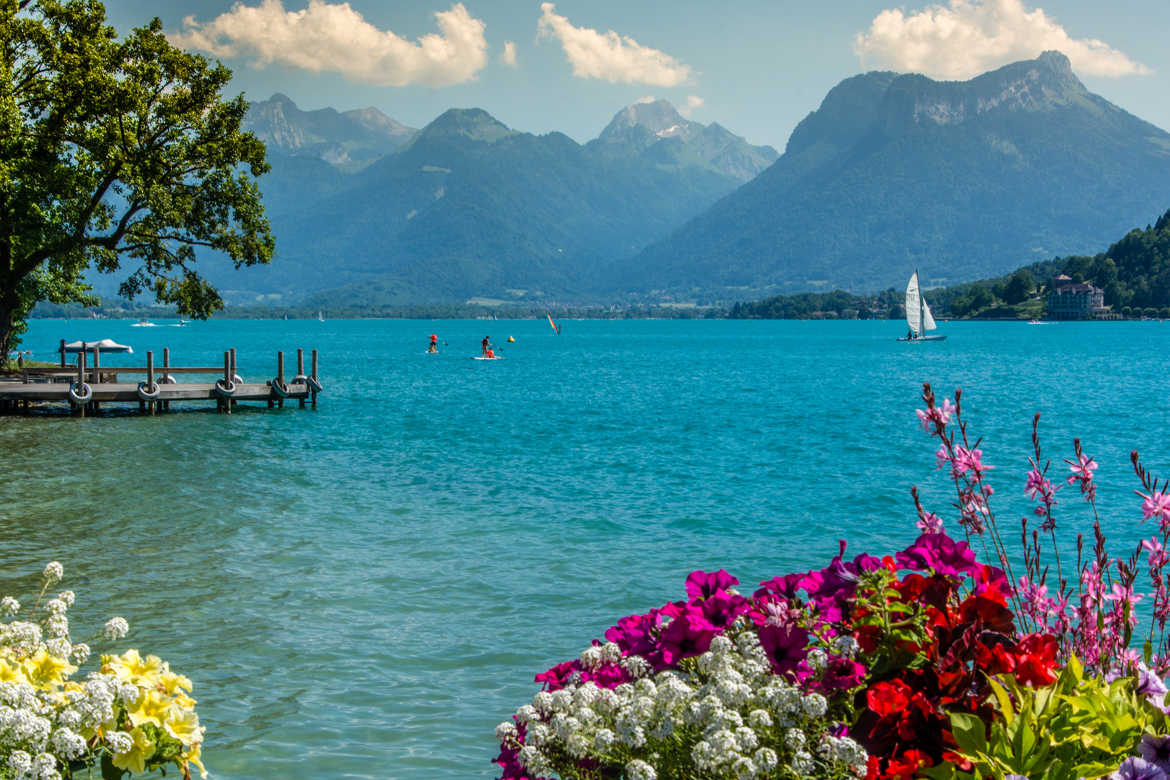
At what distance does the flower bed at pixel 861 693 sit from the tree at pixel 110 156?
110 feet

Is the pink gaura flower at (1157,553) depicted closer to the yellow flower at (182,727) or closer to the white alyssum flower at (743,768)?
the white alyssum flower at (743,768)

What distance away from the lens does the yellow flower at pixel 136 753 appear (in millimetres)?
4332

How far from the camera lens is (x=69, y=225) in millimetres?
36531

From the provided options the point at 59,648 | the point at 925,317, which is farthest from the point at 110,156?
the point at 925,317

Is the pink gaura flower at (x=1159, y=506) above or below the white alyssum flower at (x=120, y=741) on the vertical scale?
above

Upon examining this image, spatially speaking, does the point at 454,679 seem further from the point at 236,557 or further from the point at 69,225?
the point at 69,225

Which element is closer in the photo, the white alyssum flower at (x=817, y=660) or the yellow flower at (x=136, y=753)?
the white alyssum flower at (x=817, y=660)

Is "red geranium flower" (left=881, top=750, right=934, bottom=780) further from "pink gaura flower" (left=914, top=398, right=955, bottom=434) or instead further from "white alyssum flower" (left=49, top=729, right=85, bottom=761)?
"white alyssum flower" (left=49, top=729, right=85, bottom=761)

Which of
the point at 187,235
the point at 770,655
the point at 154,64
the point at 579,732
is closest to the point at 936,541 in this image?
the point at 770,655

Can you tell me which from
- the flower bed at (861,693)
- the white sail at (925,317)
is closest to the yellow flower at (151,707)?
the flower bed at (861,693)

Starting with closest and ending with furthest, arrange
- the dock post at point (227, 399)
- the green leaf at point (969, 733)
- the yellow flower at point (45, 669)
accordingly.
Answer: the green leaf at point (969, 733) < the yellow flower at point (45, 669) < the dock post at point (227, 399)

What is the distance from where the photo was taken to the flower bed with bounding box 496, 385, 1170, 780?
346 centimetres

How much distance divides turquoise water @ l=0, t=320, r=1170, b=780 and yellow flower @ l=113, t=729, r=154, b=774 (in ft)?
13.3

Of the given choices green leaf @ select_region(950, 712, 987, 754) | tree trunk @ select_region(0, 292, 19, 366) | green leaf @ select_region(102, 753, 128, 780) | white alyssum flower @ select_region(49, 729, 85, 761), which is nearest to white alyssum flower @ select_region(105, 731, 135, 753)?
white alyssum flower @ select_region(49, 729, 85, 761)
